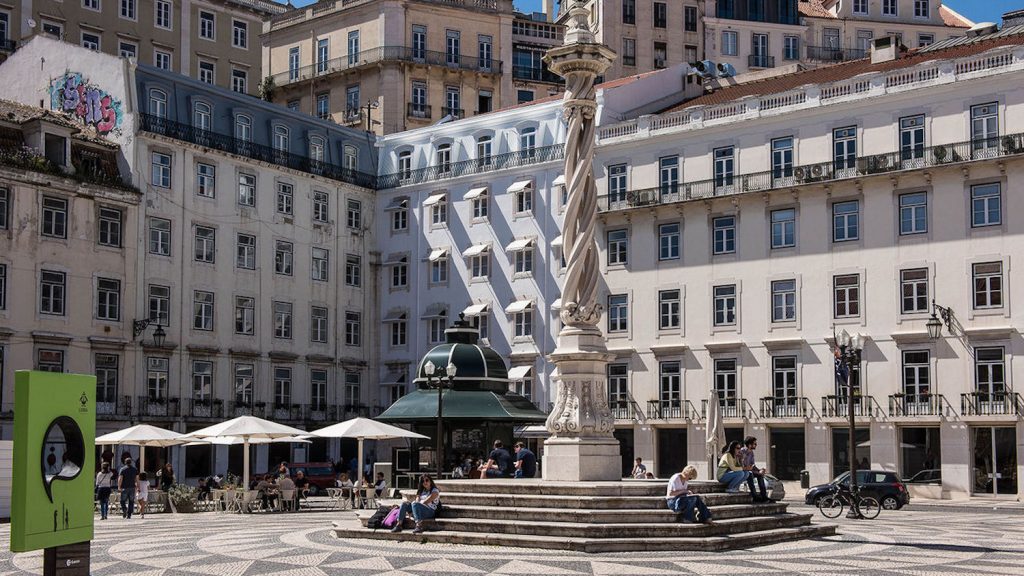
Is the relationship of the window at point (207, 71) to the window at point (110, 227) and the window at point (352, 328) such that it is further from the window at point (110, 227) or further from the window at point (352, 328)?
the window at point (110, 227)

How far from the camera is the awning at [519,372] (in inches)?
2199

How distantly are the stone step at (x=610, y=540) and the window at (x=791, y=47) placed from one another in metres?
66.1

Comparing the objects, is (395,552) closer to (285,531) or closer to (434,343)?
(285,531)

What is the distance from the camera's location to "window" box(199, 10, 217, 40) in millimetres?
71438

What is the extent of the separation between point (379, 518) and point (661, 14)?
6435cm

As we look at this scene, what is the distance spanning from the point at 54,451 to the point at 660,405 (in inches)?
1645

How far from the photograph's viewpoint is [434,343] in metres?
59.4

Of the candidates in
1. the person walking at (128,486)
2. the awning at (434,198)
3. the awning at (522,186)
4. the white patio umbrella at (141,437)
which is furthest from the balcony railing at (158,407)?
the person walking at (128,486)

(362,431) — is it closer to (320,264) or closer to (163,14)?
(320,264)

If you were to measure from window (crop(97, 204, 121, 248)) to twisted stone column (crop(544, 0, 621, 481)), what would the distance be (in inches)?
1123

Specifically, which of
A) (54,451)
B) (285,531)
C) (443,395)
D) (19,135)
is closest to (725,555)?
(285,531)

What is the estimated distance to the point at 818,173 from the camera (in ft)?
163

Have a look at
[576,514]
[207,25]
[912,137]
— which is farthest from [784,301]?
[207,25]

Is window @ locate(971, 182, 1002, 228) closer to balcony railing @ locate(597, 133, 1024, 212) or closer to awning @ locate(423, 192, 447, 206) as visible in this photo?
balcony railing @ locate(597, 133, 1024, 212)
